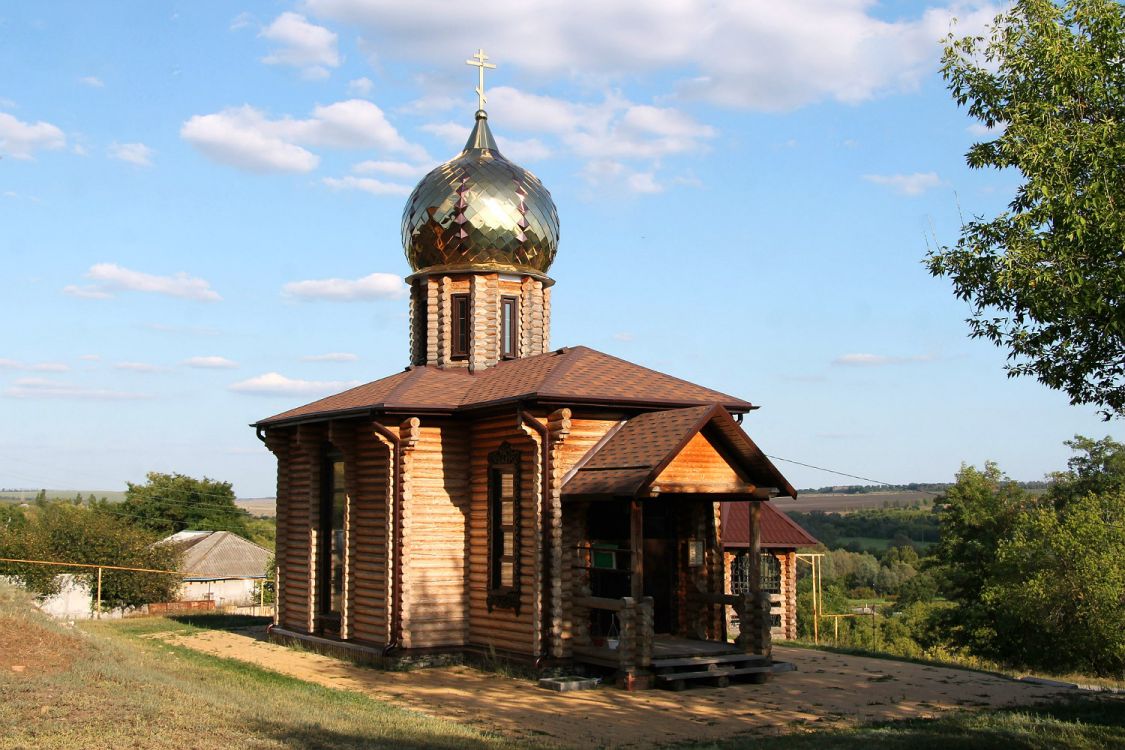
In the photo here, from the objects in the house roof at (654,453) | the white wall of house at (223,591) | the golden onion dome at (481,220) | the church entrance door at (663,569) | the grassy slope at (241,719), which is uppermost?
the golden onion dome at (481,220)

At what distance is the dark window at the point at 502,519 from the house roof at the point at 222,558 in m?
37.4

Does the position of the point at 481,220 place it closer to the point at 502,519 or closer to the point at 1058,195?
the point at 502,519

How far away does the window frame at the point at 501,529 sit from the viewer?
647 inches

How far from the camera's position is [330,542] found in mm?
19938

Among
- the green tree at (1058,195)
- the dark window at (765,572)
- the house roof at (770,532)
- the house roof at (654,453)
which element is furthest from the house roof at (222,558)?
the green tree at (1058,195)

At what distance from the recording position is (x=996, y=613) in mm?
32312

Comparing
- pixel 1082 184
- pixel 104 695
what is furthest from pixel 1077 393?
pixel 104 695

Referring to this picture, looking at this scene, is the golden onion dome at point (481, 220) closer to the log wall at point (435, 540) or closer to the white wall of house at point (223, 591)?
the log wall at point (435, 540)

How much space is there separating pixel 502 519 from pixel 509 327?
4761 millimetres

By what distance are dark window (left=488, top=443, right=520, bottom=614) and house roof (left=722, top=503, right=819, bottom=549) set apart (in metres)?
10.7

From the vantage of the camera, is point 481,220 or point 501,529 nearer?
point 501,529

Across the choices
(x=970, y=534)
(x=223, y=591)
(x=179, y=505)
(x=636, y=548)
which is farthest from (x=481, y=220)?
(x=179, y=505)

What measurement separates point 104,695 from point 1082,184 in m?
11.2

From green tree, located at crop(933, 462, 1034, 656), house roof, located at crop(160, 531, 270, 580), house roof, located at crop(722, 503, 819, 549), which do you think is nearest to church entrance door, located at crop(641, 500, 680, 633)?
house roof, located at crop(722, 503, 819, 549)
